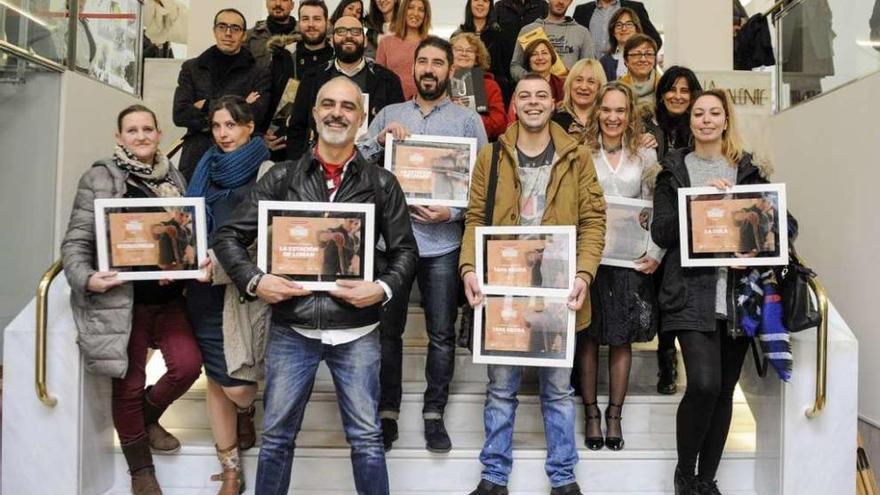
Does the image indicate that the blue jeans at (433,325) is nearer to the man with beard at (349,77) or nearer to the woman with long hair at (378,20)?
the man with beard at (349,77)

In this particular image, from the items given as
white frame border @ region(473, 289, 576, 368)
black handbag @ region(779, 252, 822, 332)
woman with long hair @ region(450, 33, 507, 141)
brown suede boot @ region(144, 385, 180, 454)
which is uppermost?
woman with long hair @ region(450, 33, 507, 141)

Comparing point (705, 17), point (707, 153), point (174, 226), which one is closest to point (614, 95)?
point (707, 153)

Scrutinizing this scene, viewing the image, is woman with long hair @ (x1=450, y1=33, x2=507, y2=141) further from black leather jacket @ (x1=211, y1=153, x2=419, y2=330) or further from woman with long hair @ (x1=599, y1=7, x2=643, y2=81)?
black leather jacket @ (x1=211, y1=153, x2=419, y2=330)

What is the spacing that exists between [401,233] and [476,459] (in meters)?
1.37

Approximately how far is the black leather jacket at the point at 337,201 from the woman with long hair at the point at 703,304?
1.27 metres

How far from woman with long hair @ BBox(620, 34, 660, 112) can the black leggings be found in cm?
195

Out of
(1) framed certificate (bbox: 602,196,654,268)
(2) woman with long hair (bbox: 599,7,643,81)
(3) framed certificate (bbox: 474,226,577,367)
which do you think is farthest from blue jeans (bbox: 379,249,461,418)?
(2) woman with long hair (bbox: 599,7,643,81)

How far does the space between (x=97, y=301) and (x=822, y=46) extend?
5270 millimetres

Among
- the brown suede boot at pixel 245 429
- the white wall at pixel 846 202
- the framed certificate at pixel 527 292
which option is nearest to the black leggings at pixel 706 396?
the framed certificate at pixel 527 292

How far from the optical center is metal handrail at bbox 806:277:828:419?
351 cm

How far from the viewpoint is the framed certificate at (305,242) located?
118 inches

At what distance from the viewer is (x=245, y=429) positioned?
380cm

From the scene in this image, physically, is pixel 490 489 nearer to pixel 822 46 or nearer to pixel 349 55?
pixel 349 55

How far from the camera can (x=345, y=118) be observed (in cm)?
305
